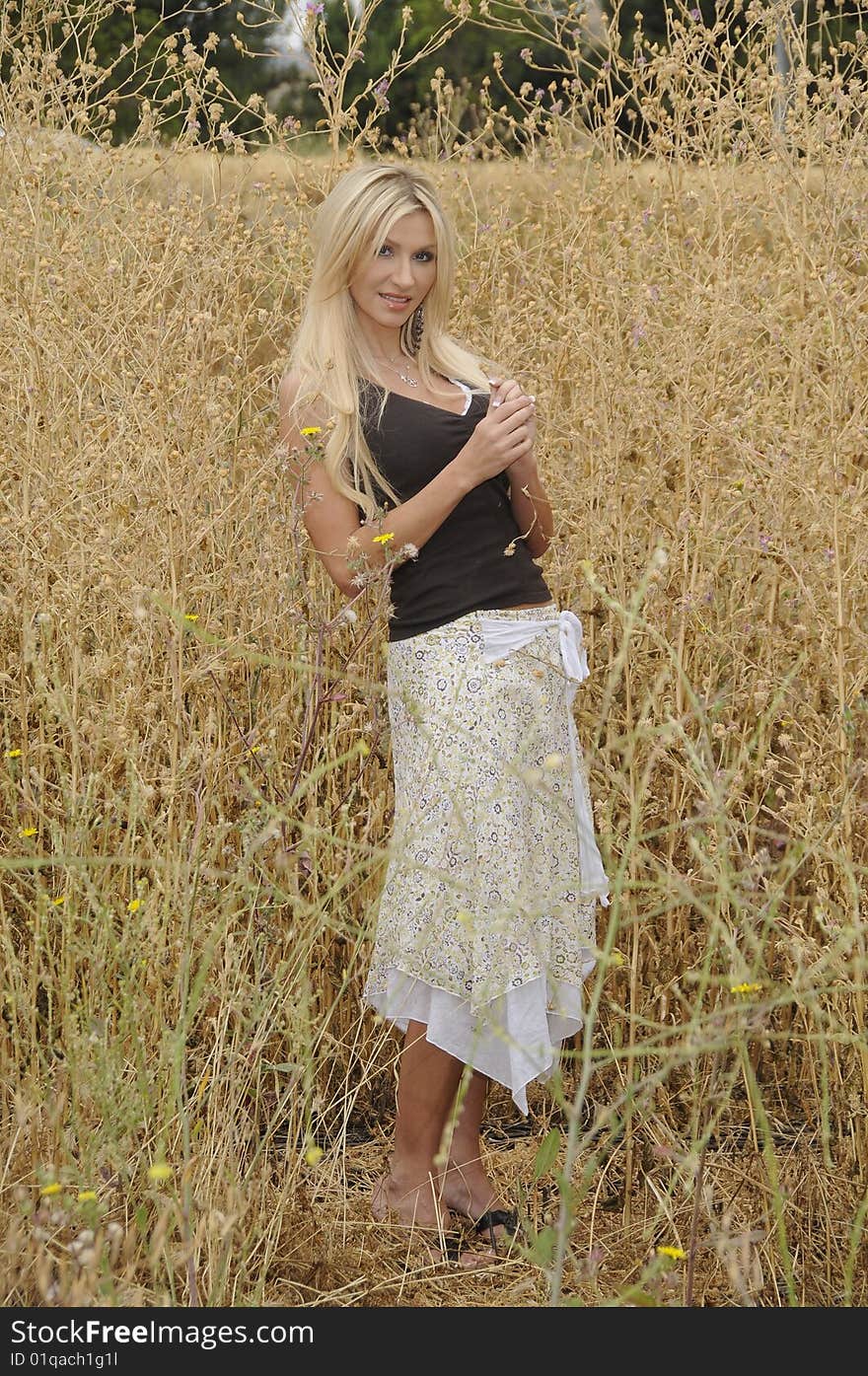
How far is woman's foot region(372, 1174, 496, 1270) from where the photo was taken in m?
1.99

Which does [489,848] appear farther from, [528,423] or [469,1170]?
[528,423]

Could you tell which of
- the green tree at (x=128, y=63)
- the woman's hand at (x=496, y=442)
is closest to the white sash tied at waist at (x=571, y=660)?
the woman's hand at (x=496, y=442)

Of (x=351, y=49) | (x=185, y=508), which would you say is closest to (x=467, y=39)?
(x=351, y=49)

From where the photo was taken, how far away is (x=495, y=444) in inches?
78.8

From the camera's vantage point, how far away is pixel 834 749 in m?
2.11

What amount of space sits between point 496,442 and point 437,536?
19 centimetres

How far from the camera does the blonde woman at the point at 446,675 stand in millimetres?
1996

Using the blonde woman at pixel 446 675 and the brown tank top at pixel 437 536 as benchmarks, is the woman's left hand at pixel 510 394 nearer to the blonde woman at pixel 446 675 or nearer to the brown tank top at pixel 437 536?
the blonde woman at pixel 446 675

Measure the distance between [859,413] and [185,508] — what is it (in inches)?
48.8

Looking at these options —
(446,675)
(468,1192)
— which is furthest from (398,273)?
(468,1192)

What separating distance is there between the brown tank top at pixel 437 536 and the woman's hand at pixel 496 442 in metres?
0.11

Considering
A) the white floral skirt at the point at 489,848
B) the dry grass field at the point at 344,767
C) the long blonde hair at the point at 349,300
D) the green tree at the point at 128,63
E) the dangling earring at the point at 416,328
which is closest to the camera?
the dry grass field at the point at 344,767

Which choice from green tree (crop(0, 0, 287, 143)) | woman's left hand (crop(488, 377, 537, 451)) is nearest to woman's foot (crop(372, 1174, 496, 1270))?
woman's left hand (crop(488, 377, 537, 451))

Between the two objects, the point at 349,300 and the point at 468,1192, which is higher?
the point at 349,300
